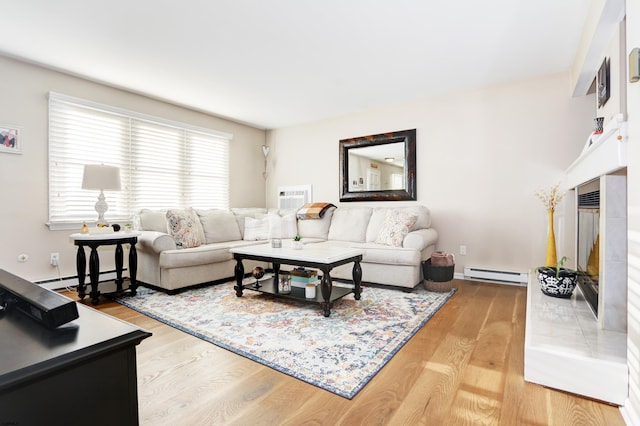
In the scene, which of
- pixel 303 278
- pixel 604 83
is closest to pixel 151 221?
pixel 303 278

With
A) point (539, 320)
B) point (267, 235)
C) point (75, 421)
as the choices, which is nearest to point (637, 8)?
point (539, 320)

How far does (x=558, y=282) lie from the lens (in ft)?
8.17

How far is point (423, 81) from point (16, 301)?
3992mm

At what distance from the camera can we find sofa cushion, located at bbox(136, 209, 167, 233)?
384 centimetres

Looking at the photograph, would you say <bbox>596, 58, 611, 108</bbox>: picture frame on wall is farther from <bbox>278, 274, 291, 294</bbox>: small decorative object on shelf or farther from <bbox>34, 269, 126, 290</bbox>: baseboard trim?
<bbox>34, 269, 126, 290</bbox>: baseboard trim

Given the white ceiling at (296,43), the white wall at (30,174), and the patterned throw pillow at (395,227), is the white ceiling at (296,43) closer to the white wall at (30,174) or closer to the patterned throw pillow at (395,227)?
the white wall at (30,174)

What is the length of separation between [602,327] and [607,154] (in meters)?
0.98

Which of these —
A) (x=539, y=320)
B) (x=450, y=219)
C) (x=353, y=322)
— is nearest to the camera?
(x=539, y=320)

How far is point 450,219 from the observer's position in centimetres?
422

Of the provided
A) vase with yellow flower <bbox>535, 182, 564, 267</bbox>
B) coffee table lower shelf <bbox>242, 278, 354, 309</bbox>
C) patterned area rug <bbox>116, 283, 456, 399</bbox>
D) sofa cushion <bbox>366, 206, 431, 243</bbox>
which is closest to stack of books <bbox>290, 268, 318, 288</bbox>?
coffee table lower shelf <bbox>242, 278, 354, 309</bbox>

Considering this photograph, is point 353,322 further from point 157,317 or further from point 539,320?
point 157,317

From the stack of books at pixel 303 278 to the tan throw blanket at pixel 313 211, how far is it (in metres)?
1.68

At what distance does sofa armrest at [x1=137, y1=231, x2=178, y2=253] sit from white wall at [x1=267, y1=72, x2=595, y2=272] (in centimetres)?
282

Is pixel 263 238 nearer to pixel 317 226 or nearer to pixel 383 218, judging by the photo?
pixel 317 226
